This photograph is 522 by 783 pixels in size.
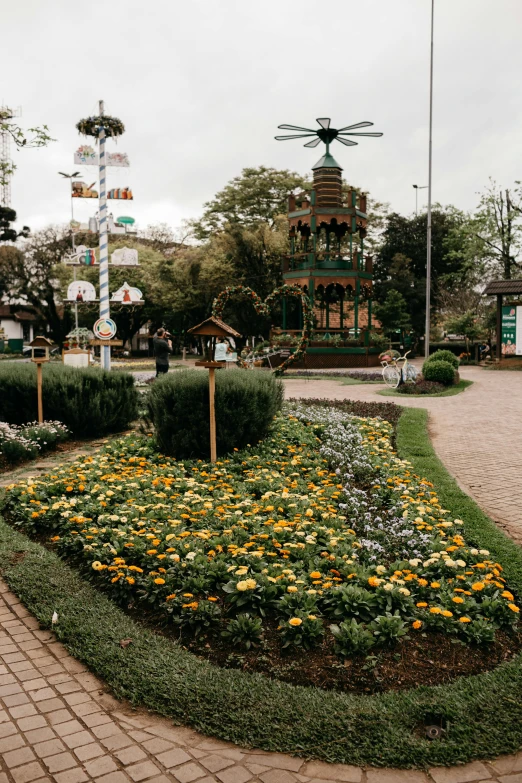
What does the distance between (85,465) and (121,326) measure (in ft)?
157

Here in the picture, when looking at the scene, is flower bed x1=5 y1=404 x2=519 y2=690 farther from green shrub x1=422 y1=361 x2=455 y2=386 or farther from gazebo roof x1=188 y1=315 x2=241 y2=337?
green shrub x1=422 y1=361 x2=455 y2=386

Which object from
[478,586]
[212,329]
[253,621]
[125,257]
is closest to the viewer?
[253,621]

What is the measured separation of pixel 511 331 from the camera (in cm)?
2938

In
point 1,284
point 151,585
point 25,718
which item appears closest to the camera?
point 25,718

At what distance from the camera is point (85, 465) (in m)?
7.99

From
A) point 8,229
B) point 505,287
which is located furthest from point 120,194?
point 8,229

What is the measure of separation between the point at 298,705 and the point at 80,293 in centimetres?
2012

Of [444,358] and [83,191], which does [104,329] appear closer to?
[83,191]

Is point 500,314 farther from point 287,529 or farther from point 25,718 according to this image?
point 25,718

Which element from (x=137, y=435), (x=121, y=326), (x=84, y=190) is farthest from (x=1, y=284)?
(x=137, y=435)

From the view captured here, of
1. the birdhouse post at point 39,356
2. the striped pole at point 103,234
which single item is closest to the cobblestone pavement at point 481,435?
the striped pole at point 103,234

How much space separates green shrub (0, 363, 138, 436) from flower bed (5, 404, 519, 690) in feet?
9.80

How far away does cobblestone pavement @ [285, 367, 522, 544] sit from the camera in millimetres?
7188

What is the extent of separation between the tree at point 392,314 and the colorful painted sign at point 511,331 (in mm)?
10749
